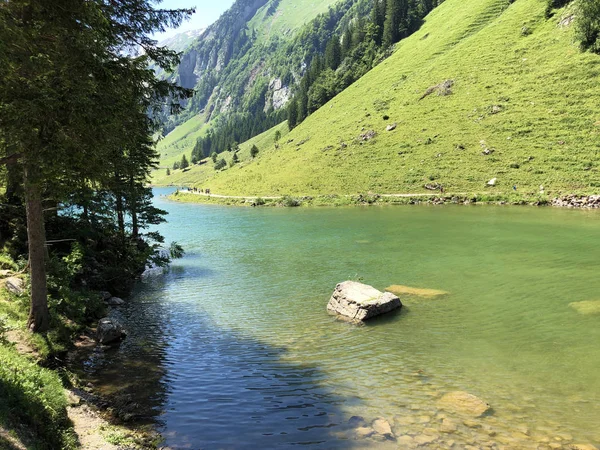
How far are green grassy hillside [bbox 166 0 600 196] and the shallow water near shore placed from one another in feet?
125

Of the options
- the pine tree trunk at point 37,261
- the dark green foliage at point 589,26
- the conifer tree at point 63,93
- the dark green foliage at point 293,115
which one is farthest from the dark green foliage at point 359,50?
the pine tree trunk at point 37,261

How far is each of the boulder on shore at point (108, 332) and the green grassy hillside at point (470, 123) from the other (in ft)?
196

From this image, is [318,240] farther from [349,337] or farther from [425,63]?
[425,63]

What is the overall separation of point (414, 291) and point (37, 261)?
17290 millimetres

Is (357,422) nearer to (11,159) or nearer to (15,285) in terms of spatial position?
(11,159)

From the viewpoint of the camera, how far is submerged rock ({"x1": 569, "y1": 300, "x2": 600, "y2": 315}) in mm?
16812

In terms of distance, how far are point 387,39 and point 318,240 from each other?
127441 mm

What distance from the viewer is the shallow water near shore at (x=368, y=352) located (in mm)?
9711

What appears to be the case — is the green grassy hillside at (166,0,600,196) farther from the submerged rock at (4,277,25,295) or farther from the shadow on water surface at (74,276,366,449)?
the submerged rock at (4,277,25,295)

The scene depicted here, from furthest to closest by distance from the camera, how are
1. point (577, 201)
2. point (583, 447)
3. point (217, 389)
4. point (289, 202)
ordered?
point (289, 202) → point (577, 201) → point (217, 389) → point (583, 447)

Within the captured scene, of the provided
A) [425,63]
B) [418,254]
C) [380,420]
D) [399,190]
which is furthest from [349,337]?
[425,63]

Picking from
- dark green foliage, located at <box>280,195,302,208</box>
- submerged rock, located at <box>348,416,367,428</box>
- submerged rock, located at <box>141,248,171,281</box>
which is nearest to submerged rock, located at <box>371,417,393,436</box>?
submerged rock, located at <box>348,416,367,428</box>

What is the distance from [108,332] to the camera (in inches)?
627

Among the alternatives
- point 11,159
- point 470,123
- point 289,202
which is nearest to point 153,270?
point 11,159
